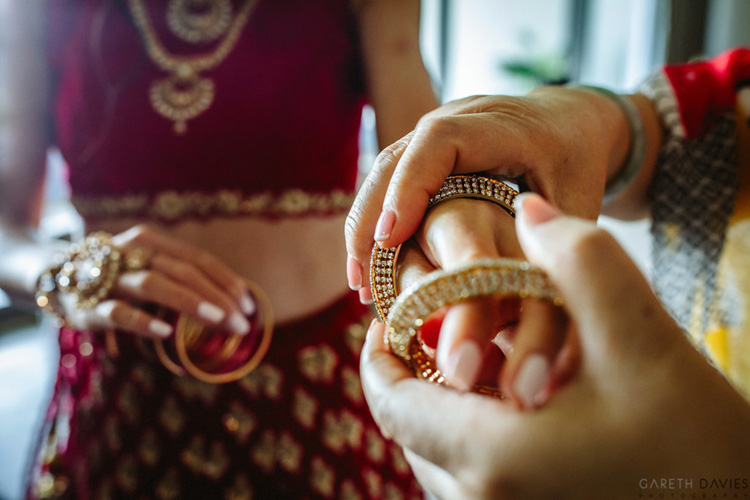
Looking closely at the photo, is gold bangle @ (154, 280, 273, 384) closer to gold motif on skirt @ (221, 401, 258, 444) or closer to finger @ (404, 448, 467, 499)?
gold motif on skirt @ (221, 401, 258, 444)

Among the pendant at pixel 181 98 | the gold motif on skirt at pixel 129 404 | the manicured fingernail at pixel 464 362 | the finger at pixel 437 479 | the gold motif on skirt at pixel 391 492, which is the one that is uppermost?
the pendant at pixel 181 98

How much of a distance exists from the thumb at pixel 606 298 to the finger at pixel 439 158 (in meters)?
0.08

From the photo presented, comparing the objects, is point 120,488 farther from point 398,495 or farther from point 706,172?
point 706,172

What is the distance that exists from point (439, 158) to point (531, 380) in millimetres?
113

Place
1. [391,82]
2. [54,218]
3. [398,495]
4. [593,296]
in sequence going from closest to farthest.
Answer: [593,296], [391,82], [398,495], [54,218]

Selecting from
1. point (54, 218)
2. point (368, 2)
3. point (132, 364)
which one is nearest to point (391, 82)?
point (368, 2)

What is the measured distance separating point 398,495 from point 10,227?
0.68 m

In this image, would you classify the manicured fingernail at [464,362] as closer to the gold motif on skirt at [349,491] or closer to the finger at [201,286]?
the finger at [201,286]

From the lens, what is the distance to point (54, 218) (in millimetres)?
1441

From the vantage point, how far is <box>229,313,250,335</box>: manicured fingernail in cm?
43

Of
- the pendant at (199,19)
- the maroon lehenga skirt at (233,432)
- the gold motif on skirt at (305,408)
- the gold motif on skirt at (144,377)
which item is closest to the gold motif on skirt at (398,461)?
the maroon lehenga skirt at (233,432)

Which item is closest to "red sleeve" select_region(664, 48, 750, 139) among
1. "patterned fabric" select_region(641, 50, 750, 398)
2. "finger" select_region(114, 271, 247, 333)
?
"patterned fabric" select_region(641, 50, 750, 398)

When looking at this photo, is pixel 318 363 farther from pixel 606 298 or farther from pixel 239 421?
pixel 606 298

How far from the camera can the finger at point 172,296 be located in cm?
41
